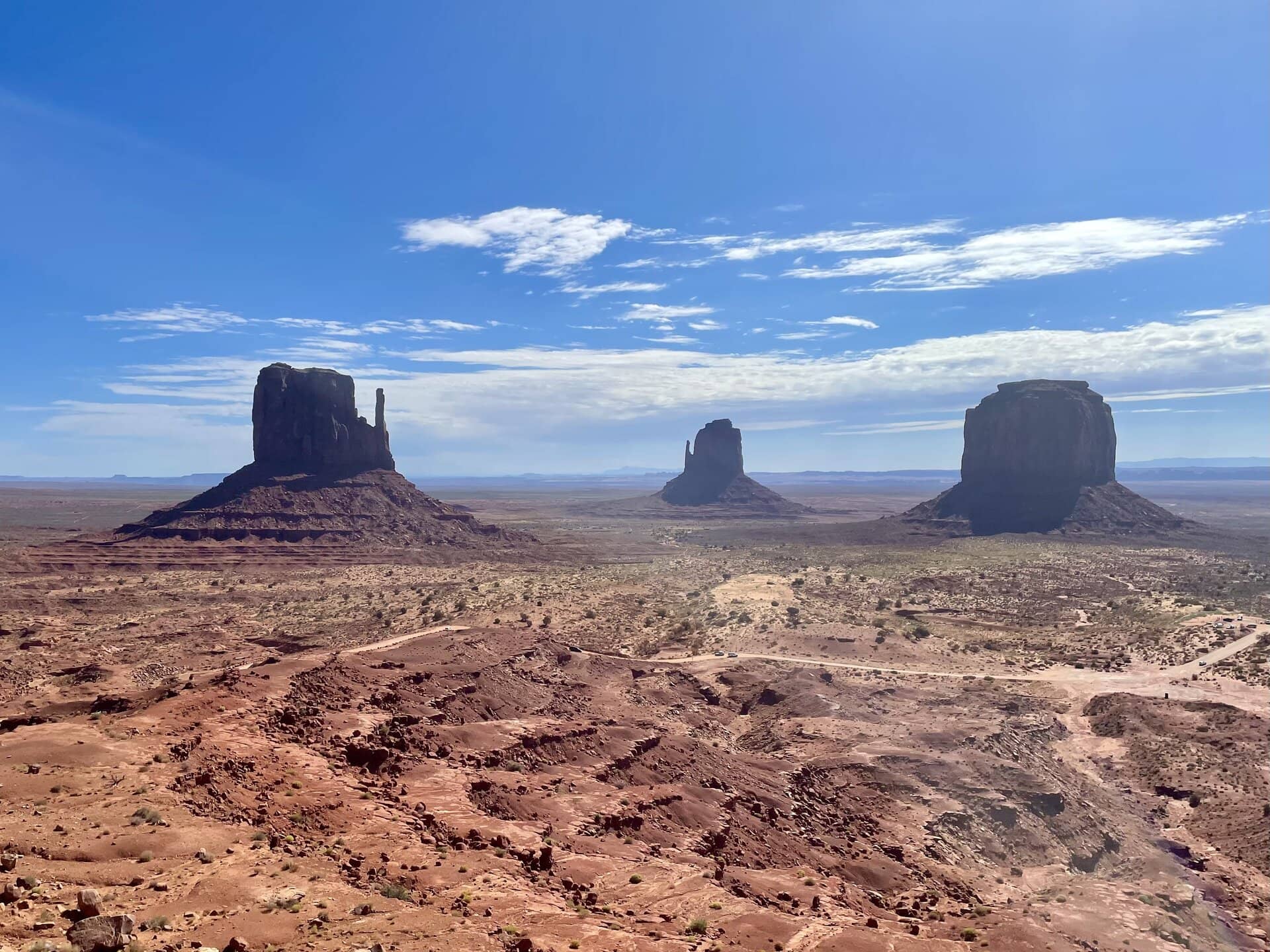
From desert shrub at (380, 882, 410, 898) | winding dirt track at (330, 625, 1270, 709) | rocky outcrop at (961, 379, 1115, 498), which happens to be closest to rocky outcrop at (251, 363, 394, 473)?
winding dirt track at (330, 625, 1270, 709)

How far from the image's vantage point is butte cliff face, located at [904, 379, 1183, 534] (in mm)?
Result: 120812

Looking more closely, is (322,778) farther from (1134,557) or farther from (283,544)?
(1134,557)

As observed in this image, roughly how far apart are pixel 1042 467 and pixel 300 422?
123169 millimetres

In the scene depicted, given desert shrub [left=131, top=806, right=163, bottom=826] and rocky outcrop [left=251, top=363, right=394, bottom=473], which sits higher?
rocky outcrop [left=251, top=363, right=394, bottom=473]

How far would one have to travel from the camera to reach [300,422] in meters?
102

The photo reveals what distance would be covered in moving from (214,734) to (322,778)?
409cm

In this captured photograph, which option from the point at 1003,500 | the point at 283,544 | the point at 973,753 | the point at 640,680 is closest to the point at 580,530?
the point at 283,544

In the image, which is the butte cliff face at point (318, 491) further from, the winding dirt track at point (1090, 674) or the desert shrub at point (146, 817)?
the desert shrub at point (146, 817)

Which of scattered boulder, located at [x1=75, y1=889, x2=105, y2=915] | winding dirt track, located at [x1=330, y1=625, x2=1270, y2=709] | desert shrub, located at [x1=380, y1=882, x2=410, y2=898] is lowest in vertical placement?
winding dirt track, located at [x1=330, y1=625, x2=1270, y2=709]

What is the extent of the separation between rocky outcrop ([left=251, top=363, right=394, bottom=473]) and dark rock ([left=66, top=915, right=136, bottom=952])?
9905 centimetres

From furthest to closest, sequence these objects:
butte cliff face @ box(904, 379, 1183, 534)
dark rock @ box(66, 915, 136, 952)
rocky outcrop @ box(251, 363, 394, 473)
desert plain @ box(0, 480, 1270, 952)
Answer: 1. butte cliff face @ box(904, 379, 1183, 534)
2. rocky outcrop @ box(251, 363, 394, 473)
3. desert plain @ box(0, 480, 1270, 952)
4. dark rock @ box(66, 915, 136, 952)

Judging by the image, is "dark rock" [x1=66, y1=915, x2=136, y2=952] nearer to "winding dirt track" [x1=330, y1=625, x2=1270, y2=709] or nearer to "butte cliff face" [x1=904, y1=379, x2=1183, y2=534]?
"winding dirt track" [x1=330, y1=625, x2=1270, y2=709]

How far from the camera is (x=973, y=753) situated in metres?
27.1

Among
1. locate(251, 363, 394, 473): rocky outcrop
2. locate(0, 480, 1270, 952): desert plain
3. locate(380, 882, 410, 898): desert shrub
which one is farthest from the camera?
locate(251, 363, 394, 473): rocky outcrop
